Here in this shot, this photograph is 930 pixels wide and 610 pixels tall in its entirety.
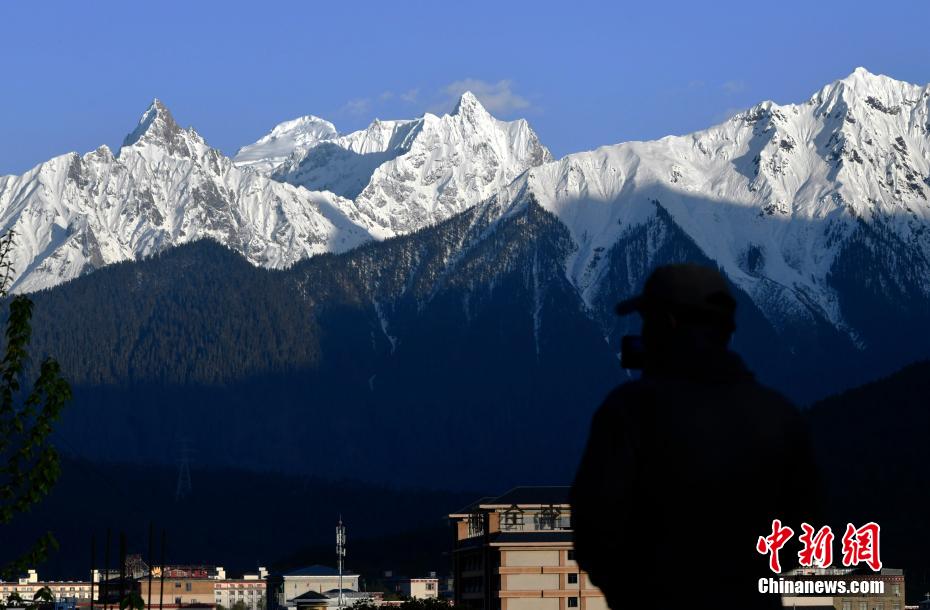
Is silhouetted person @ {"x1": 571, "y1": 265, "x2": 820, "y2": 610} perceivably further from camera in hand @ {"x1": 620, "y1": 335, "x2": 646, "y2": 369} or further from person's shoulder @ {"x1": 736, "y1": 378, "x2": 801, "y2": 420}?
camera in hand @ {"x1": 620, "y1": 335, "x2": 646, "y2": 369}

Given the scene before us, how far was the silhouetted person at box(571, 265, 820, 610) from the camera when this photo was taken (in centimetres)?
1083

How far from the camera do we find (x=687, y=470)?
428 inches

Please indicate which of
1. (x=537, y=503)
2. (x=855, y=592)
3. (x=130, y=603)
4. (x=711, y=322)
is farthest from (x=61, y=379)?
(x=537, y=503)

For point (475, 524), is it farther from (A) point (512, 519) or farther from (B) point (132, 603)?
(B) point (132, 603)

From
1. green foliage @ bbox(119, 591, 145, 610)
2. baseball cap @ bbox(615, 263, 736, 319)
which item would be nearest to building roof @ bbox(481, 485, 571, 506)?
green foliage @ bbox(119, 591, 145, 610)

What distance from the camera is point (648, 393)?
11.0 m

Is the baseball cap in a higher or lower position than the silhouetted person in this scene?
higher

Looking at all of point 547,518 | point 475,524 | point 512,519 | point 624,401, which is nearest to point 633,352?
point 624,401

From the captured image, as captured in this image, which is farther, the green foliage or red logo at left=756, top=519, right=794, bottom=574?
the green foliage

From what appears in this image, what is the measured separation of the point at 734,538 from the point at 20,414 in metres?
21.1

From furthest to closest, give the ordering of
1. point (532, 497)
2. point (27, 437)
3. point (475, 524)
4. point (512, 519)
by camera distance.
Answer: point (475, 524)
point (532, 497)
point (512, 519)
point (27, 437)

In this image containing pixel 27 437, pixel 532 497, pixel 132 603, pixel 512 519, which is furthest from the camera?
pixel 532 497

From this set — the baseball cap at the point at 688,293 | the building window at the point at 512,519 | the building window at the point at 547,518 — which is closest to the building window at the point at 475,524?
the building window at the point at 512,519

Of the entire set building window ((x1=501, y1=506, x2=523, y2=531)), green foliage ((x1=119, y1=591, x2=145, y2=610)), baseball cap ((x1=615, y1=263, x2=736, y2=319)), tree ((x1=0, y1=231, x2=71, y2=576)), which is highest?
building window ((x1=501, y1=506, x2=523, y2=531))
